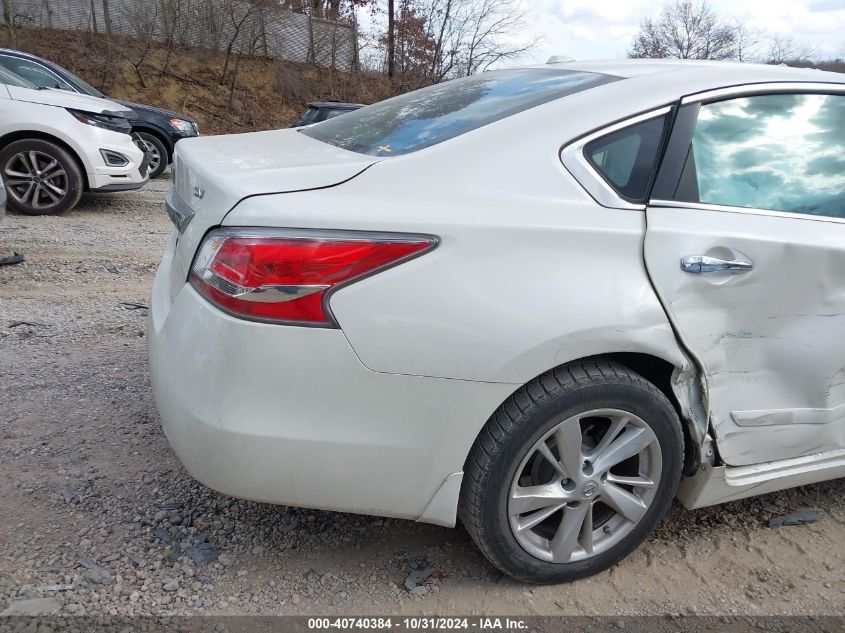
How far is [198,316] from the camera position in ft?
6.54

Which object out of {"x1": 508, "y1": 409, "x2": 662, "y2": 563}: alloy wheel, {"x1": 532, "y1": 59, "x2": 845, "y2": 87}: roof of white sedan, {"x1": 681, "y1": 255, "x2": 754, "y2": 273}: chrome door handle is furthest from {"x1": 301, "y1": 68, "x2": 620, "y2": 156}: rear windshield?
{"x1": 508, "y1": 409, "x2": 662, "y2": 563}: alloy wheel

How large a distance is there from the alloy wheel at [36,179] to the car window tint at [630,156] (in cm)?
676

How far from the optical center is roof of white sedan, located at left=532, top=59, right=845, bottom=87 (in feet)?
7.75

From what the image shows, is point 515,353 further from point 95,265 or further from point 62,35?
point 62,35

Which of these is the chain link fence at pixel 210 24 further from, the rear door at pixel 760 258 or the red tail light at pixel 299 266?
the rear door at pixel 760 258

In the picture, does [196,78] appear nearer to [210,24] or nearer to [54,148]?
[210,24]

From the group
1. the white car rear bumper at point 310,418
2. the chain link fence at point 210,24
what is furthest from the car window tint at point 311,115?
the white car rear bumper at point 310,418

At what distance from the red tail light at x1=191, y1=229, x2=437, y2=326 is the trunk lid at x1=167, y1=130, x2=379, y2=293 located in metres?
0.17

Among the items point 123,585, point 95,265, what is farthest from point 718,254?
point 95,265

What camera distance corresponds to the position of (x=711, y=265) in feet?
7.07

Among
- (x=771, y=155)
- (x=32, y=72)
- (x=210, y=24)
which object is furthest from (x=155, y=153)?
(x=210, y=24)

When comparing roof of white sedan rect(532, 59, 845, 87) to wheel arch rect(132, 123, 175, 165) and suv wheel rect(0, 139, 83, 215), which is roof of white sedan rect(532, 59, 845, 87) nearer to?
suv wheel rect(0, 139, 83, 215)

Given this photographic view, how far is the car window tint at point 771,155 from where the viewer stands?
231 cm

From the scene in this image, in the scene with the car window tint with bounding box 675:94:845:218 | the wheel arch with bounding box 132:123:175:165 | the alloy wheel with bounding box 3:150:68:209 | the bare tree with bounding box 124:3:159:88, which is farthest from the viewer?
the bare tree with bounding box 124:3:159:88
